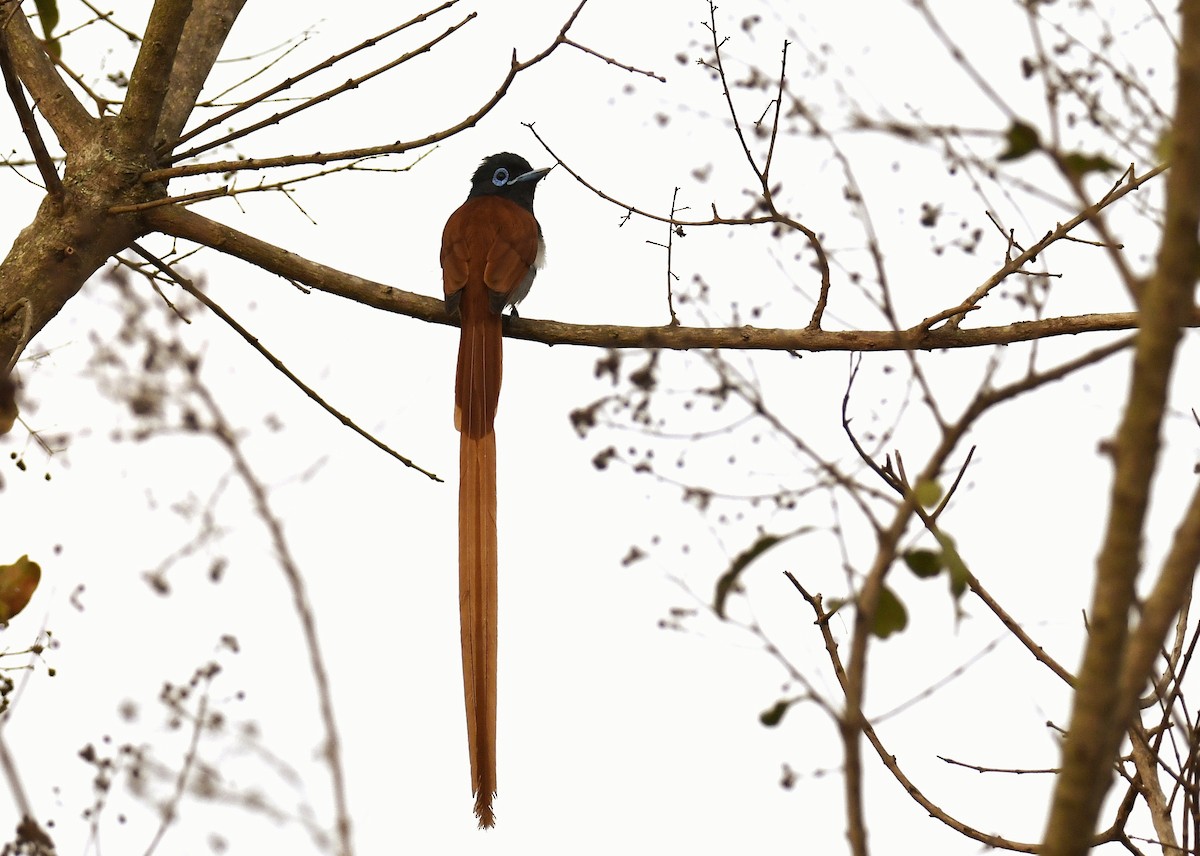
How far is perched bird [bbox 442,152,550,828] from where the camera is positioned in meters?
2.39

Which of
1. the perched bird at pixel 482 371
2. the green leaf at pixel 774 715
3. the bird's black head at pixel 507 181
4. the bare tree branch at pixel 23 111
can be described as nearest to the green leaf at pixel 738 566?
the green leaf at pixel 774 715

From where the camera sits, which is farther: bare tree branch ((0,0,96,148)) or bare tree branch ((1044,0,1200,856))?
bare tree branch ((0,0,96,148))

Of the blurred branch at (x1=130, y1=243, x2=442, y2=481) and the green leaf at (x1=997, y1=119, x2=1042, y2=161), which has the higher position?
the blurred branch at (x1=130, y1=243, x2=442, y2=481)

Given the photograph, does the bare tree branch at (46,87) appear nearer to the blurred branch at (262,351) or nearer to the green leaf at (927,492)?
the blurred branch at (262,351)

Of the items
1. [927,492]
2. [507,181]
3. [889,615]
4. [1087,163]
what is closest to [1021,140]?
[1087,163]

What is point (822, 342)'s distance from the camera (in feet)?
9.16

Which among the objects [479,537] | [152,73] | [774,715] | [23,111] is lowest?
[774,715]

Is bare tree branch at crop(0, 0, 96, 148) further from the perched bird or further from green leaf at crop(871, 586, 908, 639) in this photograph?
green leaf at crop(871, 586, 908, 639)

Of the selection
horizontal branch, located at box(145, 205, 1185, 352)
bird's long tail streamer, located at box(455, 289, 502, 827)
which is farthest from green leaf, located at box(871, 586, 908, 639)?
horizontal branch, located at box(145, 205, 1185, 352)

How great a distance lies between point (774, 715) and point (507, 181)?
3417 mm

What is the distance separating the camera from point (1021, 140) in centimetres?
108

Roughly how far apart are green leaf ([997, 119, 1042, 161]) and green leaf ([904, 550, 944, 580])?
359 mm

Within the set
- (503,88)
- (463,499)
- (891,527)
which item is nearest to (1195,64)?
(891,527)

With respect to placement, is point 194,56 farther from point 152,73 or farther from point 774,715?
point 774,715
